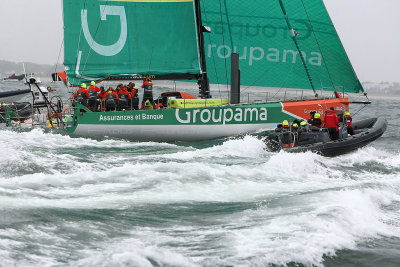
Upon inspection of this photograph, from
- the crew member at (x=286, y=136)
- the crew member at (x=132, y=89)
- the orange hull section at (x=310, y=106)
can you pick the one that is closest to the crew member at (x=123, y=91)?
the crew member at (x=132, y=89)

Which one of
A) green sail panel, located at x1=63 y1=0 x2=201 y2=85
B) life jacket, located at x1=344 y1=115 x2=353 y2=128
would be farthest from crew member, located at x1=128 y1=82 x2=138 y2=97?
life jacket, located at x1=344 y1=115 x2=353 y2=128

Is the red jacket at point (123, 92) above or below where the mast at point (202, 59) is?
below

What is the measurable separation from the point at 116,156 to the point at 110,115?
3.50 m

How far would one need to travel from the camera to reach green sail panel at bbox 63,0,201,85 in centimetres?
1930

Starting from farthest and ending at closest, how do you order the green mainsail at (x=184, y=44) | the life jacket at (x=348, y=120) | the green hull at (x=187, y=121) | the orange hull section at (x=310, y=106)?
the green mainsail at (x=184, y=44), the orange hull section at (x=310, y=106), the green hull at (x=187, y=121), the life jacket at (x=348, y=120)

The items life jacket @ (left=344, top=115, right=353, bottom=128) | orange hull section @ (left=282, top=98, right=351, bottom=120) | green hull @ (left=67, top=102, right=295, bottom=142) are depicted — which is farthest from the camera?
orange hull section @ (left=282, top=98, right=351, bottom=120)

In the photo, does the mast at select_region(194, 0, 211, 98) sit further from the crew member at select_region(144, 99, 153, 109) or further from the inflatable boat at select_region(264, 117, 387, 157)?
the inflatable boat at select_region(264, 117, 387, 157)

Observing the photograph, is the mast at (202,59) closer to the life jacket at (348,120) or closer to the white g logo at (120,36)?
the white g logo at (120,36)

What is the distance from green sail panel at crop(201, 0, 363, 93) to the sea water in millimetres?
5426

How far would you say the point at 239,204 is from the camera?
361 inches

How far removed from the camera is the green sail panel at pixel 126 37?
19297mm

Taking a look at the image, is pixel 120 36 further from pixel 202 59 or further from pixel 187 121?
pixel 187 121

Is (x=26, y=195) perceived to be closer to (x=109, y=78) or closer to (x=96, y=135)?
(x=96, y=135)

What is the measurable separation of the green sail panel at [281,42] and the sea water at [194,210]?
5.43m
